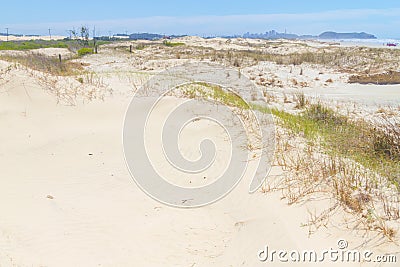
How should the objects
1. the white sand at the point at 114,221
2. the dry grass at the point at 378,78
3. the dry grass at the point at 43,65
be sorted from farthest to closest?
the dry grass at the point at 378,78, the dry grass at the point at 43,65, the white sand at the point at 114,221

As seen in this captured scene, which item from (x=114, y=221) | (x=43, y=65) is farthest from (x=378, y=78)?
(x=114, y=221)

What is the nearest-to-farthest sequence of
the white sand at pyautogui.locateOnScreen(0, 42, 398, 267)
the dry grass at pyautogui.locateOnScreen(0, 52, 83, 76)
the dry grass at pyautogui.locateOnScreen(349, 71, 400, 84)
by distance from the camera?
the white sand at pyautogui.locateOnScreen(0, 42, 398, 267) < the dry grass at pyautogui.locateOnScreen(0, 52, 83, 76) < the dry grass at pyautogui.locateOnScreen(349, 71, 400, 84)

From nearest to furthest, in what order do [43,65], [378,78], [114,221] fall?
[114,221] → [43,65] → [378,78]

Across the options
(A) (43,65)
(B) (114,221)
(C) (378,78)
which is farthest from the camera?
(C) (378,78)

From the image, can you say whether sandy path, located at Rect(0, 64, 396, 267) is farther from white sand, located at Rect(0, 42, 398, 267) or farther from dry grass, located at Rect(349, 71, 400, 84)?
dry grass, located at Rect(349, 71, 400, 84)

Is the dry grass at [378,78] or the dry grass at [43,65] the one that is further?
the dry grass at [378,78]

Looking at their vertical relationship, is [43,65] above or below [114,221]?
above

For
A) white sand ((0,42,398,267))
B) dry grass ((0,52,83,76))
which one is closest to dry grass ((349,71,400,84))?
dry grass ((0,52,83,76))

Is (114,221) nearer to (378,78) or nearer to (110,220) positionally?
(110,220)

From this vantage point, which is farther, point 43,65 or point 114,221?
point 43,65

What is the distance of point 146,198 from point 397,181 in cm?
361

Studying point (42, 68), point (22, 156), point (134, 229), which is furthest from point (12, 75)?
point (134, 229)

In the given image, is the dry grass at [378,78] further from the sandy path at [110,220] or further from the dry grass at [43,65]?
the sandy path at [110,220]

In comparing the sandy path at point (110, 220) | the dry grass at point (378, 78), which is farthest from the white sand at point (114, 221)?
the dry grass at point (378, 78)
